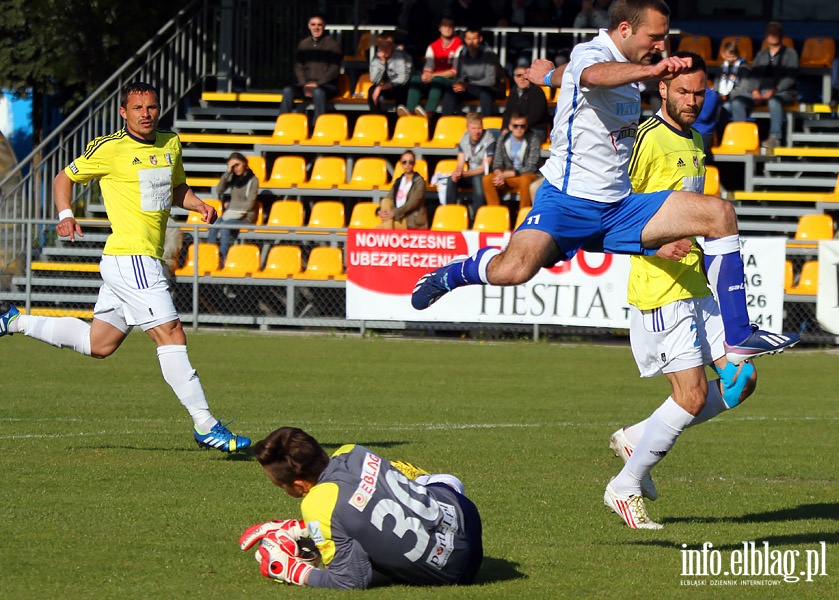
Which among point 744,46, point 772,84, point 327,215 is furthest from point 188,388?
point 744,46

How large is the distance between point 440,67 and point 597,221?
52.6ft

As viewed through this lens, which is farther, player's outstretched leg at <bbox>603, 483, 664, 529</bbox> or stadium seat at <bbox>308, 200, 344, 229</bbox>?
stadium seat at <bbox>308, 200, 344, 229</bbox>

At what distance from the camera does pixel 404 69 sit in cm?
2206

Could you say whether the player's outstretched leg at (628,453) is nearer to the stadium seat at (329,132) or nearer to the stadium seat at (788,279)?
the stadium seat at (788,279)

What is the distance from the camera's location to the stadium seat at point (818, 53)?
23.0m

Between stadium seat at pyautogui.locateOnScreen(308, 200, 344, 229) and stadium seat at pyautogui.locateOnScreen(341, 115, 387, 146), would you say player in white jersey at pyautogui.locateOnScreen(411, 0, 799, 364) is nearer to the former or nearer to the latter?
stadium seat at pyautogui.locateOnScreen(308, 200, 344, 229)

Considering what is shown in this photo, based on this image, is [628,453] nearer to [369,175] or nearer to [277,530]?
[277,530]

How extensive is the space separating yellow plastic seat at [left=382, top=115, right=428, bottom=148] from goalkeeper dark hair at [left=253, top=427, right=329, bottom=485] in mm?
16256

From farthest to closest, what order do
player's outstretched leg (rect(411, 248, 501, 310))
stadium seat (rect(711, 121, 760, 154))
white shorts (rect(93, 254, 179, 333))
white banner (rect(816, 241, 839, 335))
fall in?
stadium seat (rect(711, 121, 760, 154))
white shorts (rect(93, 254, 179, 333))
white banner (rect(816, 241, 839, 335))
player's outstretched leg (rect(411, 248, 501, 310))

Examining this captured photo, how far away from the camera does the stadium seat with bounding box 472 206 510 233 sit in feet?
62.2

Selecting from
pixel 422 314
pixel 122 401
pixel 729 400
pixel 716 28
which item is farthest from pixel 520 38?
pixel 729 400

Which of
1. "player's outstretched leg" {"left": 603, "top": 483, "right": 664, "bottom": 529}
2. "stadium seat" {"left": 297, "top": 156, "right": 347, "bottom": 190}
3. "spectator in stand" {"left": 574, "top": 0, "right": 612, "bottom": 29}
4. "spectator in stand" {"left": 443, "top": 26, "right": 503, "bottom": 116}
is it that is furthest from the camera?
"spectator in stand" {"left": 574, "top": 0, "right": 612, "bottom": 29}

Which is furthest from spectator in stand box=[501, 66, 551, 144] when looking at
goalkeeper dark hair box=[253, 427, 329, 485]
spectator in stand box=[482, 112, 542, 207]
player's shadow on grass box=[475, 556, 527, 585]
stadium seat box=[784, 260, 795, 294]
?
goalkeeper dark hair box=[253, 427, 329, 485]

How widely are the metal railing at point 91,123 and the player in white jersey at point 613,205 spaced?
45.9ft
